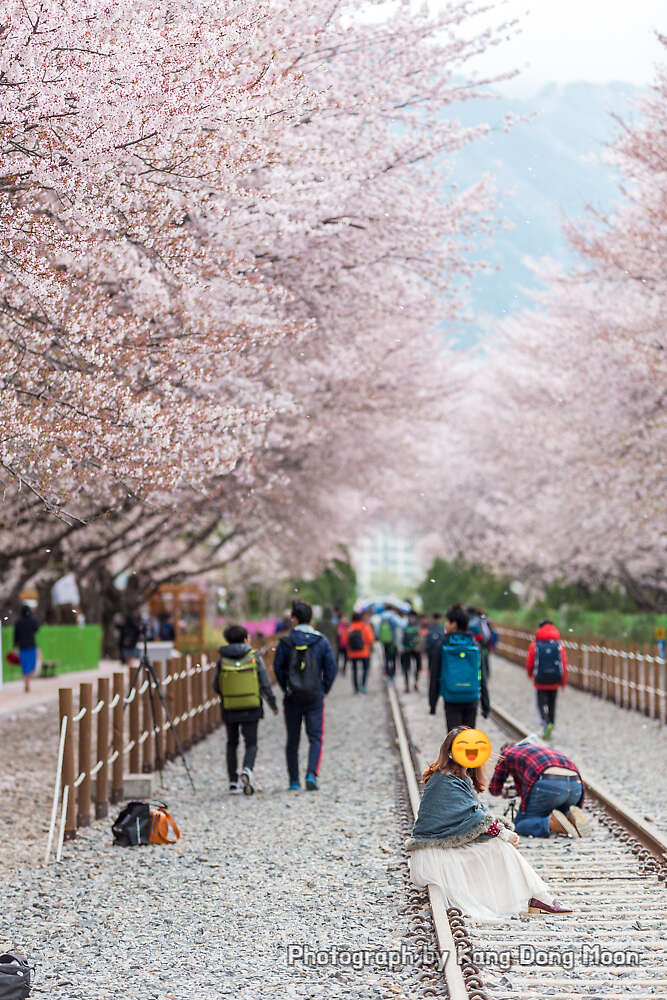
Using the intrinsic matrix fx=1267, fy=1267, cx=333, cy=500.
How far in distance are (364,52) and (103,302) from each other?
5998 mm

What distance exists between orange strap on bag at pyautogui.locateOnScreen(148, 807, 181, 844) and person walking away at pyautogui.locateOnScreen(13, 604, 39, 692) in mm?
13947

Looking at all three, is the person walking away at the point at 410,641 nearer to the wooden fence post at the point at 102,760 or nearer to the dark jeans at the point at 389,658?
the dark jeans at the point at 389,658

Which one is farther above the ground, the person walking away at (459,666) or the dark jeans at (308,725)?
the person walking away at (459,666)

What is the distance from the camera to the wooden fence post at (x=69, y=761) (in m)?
10.1

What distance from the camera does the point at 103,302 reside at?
10.6m

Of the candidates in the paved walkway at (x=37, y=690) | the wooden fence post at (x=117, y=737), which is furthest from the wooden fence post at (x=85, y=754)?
the paved walkway at (x=37, y=690)

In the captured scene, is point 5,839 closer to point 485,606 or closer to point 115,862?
point 115,862

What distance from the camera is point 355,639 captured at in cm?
2608

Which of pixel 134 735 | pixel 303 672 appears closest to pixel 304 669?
pixel 303 672

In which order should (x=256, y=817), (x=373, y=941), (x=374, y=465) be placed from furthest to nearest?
(x=374, y=465)
(x=256, y=817)
(x=373, y=941)

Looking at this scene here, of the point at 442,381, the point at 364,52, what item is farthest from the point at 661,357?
the point at 442,381

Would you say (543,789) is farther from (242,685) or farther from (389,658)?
(389,658)

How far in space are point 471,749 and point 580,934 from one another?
116 centimetres

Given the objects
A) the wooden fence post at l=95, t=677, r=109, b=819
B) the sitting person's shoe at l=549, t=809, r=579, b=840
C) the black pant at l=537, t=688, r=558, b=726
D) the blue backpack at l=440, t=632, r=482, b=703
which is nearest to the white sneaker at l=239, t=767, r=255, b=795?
the wooden fence post at l=95, t=677, r=109, b=819
